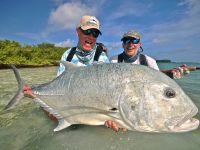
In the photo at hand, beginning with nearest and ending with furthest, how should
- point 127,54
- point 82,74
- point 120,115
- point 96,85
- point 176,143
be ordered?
point 120,115
point 96,85
point 82,74
point 176,143
point 127,54

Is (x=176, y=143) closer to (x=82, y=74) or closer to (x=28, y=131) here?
(x=82, y=74)

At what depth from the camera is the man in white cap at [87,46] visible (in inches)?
181

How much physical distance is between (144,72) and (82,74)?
33.6 inches

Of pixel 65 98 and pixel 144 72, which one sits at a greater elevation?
pixel 144 72

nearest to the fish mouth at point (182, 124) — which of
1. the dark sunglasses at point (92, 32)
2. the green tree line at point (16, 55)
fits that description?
the dark sunglasses at point (92, 32)

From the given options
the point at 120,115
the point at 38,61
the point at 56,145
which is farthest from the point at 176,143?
the point at 38,61

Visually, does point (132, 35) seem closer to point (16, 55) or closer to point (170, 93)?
point (170, 93)

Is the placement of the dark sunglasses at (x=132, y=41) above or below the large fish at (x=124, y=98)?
above

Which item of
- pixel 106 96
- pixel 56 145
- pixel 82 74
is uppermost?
pixel 82 74

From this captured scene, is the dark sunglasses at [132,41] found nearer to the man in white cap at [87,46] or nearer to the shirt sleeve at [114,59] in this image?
the shirt sleeve at [114,59]

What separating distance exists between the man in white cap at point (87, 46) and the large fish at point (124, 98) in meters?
1.30

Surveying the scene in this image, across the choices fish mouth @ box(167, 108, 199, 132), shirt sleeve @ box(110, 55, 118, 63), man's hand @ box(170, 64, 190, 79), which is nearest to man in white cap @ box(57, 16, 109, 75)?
shirt sleeve @ box(110, 55, 118, 63)

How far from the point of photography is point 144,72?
2869 millimetres

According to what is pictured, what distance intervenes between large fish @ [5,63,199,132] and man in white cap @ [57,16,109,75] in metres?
1.30
